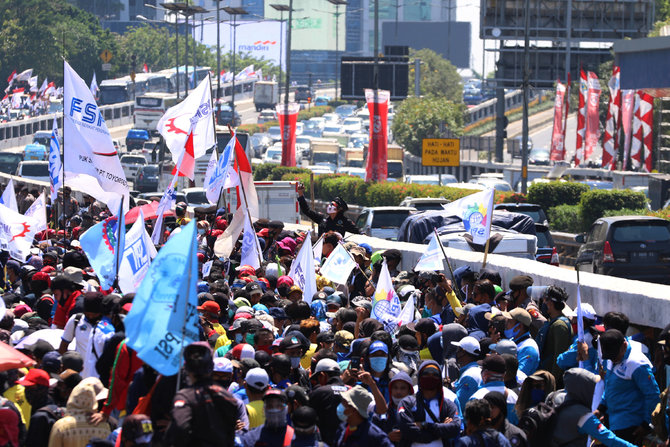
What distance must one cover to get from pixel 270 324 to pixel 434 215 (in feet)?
31.5

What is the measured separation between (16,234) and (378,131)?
22832 mm

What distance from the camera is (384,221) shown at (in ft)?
70.4

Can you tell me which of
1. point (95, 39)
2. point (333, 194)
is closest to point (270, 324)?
point (333, 194)

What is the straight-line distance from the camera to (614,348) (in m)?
7.53

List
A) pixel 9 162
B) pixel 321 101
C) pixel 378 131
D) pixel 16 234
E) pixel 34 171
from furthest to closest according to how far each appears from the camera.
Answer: pixel 321 101 < pixel 9 162 < pixel 34 171 < pixel 378 131 < pixel 16 234

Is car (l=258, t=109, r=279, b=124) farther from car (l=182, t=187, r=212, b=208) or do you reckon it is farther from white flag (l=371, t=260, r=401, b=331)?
white flag (l=371, t=260, r=401, b=331)

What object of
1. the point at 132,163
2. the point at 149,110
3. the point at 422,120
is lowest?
the point at 132,163

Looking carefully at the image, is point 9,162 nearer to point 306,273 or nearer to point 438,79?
point 306,273

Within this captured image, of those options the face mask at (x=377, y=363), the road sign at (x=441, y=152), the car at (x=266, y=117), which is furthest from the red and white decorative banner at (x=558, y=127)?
the car at (x=266, y=117)

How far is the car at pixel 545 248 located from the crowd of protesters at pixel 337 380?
24.4ft

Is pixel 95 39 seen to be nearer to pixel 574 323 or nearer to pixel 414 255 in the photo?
pixel 414 255

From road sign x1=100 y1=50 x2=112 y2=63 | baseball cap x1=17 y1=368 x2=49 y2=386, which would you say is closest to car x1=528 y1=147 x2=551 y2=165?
road sign x1=100 y1=50 x2=112 y2=63

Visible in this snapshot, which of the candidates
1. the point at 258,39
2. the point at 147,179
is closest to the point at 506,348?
the point at 147,179

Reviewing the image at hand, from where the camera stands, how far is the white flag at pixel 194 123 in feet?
54.6
